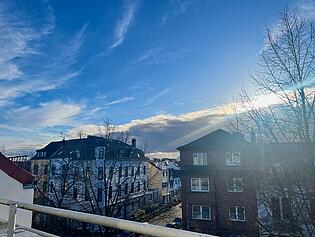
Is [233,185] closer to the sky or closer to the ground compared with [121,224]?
closer to the ground

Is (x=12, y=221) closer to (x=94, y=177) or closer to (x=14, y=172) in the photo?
(x=14, y=172)

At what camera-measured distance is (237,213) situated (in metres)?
22.4

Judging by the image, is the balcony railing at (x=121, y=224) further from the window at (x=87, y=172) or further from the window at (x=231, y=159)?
the window at (x=231, y=159)

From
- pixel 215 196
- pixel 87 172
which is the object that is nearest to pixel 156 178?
pixel 215 196

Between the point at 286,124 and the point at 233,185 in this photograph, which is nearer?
the point at 286,124

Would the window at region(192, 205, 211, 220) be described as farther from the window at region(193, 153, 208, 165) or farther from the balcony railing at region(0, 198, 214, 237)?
the balcony railing at region(0, 198, 214, 237)

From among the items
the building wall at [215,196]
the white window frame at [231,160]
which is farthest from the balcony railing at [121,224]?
the white window frame at [231,160]

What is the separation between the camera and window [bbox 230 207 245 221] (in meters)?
22.1

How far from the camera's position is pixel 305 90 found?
7832mm

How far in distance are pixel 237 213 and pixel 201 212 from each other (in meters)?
3.19

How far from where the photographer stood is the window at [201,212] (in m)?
23.4

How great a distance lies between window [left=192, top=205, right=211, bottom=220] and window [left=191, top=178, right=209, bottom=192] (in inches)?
60.1

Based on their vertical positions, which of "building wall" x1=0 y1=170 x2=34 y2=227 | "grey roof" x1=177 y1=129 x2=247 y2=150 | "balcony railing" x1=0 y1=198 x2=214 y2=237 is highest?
"grey roof" x1=177 y1=129 x2=247 y2=150

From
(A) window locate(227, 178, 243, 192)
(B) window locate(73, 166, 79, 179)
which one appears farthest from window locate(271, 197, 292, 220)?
(B) window locate(73, 166, 79, 179)
